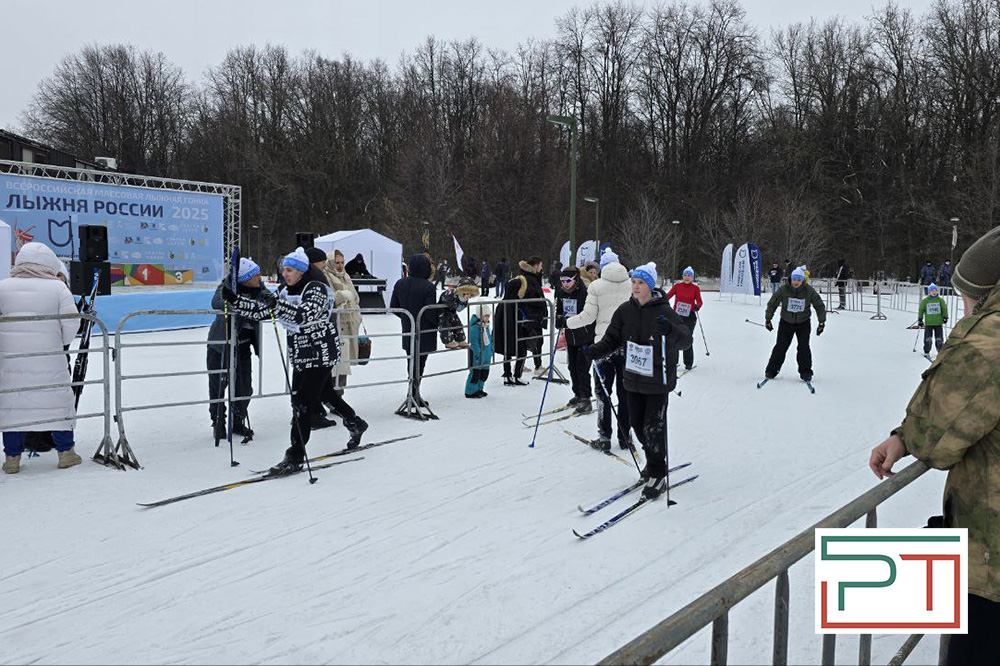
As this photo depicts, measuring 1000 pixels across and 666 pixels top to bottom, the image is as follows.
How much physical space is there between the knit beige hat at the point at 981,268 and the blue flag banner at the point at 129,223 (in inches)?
836

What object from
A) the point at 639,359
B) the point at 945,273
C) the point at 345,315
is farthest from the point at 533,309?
the point at 945,273

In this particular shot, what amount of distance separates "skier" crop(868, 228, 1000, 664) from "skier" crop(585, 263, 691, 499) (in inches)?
147

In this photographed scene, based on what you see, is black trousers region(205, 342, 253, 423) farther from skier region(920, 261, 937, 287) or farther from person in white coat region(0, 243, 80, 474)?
skier region(920, 261, 937, 287)

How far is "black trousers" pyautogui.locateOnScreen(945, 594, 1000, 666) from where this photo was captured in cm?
220

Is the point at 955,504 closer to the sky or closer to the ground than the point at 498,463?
closer to the sky

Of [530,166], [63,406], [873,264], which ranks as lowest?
[63,406]

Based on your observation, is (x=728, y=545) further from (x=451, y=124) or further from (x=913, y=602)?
(x=451, y=124)

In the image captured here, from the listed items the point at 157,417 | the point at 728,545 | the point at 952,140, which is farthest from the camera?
the point at 952,140

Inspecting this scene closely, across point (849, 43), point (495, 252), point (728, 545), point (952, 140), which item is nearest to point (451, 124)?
point (495, 252)

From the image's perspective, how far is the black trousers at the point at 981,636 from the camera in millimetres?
2195

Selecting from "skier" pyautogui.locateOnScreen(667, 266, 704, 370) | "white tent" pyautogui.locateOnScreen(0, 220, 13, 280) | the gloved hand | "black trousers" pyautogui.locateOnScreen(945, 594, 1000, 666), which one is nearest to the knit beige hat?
"black trousers" pyautogui.locateOnScreen(945, 594, 1000, 666)

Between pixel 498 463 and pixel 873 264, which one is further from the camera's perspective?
pixel 873 264

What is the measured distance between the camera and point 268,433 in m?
8.09

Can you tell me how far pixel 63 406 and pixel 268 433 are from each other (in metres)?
2.06
